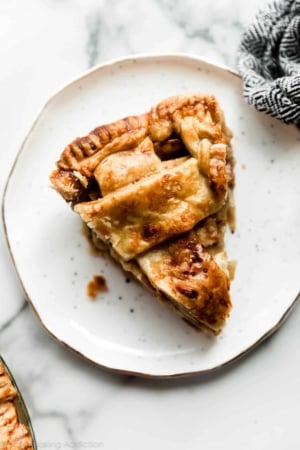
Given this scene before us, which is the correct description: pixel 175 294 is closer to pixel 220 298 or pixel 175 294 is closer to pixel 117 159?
pixel 220 298

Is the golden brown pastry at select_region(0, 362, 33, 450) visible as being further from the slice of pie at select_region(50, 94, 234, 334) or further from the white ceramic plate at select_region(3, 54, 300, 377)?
the slice of pie at select_region(50, 94, 234, 334)

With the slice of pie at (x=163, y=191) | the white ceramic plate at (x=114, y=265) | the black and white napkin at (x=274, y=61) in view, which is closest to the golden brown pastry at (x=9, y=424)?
the white ceramic plate at (x=114, y=265)

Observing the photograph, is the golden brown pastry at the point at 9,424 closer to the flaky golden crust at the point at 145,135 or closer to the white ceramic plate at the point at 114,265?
the white ceramic plate at the point at 114,265

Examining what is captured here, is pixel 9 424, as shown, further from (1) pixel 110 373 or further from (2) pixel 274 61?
(2) pixel 274 61

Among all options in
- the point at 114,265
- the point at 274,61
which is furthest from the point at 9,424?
the point at 274,61

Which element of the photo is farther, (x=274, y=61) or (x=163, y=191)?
(x=274, y=61)
